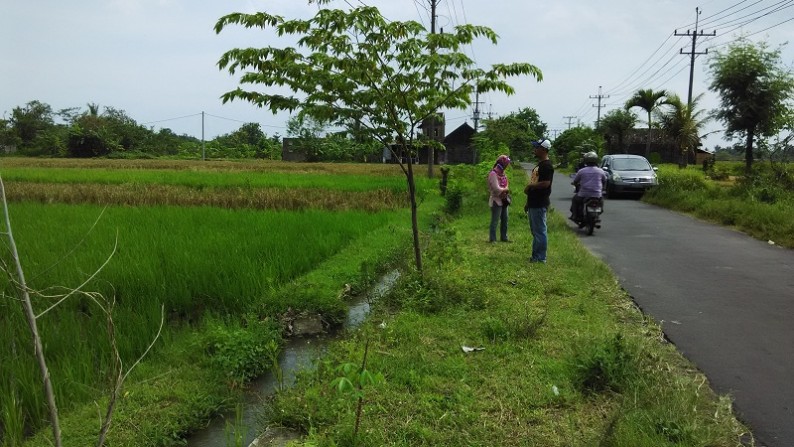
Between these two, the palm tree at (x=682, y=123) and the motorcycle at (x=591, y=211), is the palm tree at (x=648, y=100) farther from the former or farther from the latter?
the motorcycle at (x=591, y=211)

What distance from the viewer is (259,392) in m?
3.83

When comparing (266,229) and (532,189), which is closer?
(532,189)

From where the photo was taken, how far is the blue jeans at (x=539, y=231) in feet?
23.0

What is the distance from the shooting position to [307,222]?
9.94 meters

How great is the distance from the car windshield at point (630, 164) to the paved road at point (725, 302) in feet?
25.6

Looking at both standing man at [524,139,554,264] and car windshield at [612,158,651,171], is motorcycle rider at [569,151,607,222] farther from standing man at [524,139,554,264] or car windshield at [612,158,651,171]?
car windshield at [612,158,651,171]

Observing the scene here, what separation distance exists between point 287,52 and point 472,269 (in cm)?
349

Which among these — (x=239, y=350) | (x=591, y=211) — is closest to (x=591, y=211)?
(x=591, y=211)

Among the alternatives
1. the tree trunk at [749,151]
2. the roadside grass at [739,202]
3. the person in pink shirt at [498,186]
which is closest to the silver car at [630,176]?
the roadside grass at [739,202]

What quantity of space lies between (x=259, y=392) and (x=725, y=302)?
4790 mm

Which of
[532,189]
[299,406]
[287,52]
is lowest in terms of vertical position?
[299,406]

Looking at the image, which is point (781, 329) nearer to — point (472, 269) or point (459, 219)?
point (472, 269)

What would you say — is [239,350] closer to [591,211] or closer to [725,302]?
[725,302]

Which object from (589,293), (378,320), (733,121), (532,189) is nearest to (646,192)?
(733,121)
